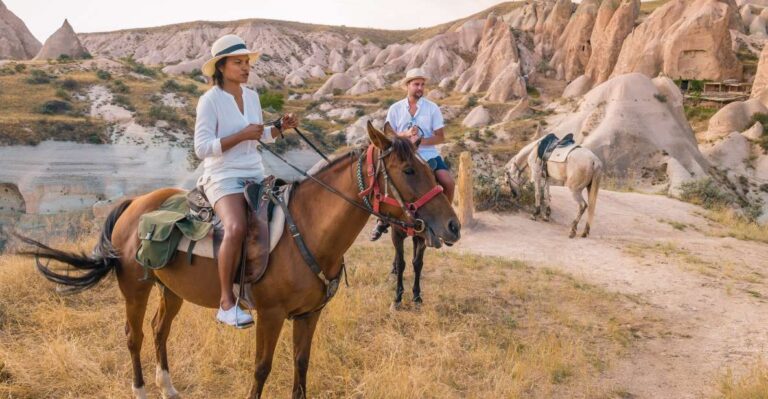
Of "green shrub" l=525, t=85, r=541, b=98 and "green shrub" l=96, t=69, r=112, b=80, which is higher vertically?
"green shrub" l=96, t=69, r=112, b=80

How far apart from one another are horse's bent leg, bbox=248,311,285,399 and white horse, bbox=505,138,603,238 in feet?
29.7

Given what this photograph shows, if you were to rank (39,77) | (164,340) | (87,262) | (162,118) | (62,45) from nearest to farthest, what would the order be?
1. (87,262)
2. (164,340)
3. (162,118)
4. (39,77)
5. (62,45)

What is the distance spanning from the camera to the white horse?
10.6 metres

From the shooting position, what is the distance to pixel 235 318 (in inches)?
112

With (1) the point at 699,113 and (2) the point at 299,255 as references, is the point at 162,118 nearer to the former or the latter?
(2) the point at 299,255

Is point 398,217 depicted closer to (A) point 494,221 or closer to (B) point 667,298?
(B) point 667,298

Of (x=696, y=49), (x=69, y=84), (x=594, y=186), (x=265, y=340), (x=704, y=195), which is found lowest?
(x=704, y=195)

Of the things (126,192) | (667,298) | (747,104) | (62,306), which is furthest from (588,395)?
(747,104)

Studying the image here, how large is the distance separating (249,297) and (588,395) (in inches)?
122

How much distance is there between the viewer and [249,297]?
2971 mm

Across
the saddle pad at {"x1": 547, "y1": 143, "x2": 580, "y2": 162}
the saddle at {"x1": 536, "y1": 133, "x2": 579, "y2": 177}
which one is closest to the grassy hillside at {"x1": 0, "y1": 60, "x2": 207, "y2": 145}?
the saddle at {"x1": 536, "y1": 133, "x2": 579, "y2": 177}

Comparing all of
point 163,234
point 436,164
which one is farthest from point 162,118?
point 163,234

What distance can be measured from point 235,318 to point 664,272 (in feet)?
25.1

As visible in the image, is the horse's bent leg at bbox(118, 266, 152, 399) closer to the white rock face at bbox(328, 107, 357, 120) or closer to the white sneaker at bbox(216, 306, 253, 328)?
the white sneaker at bbox(216, 306, 253, 328)
